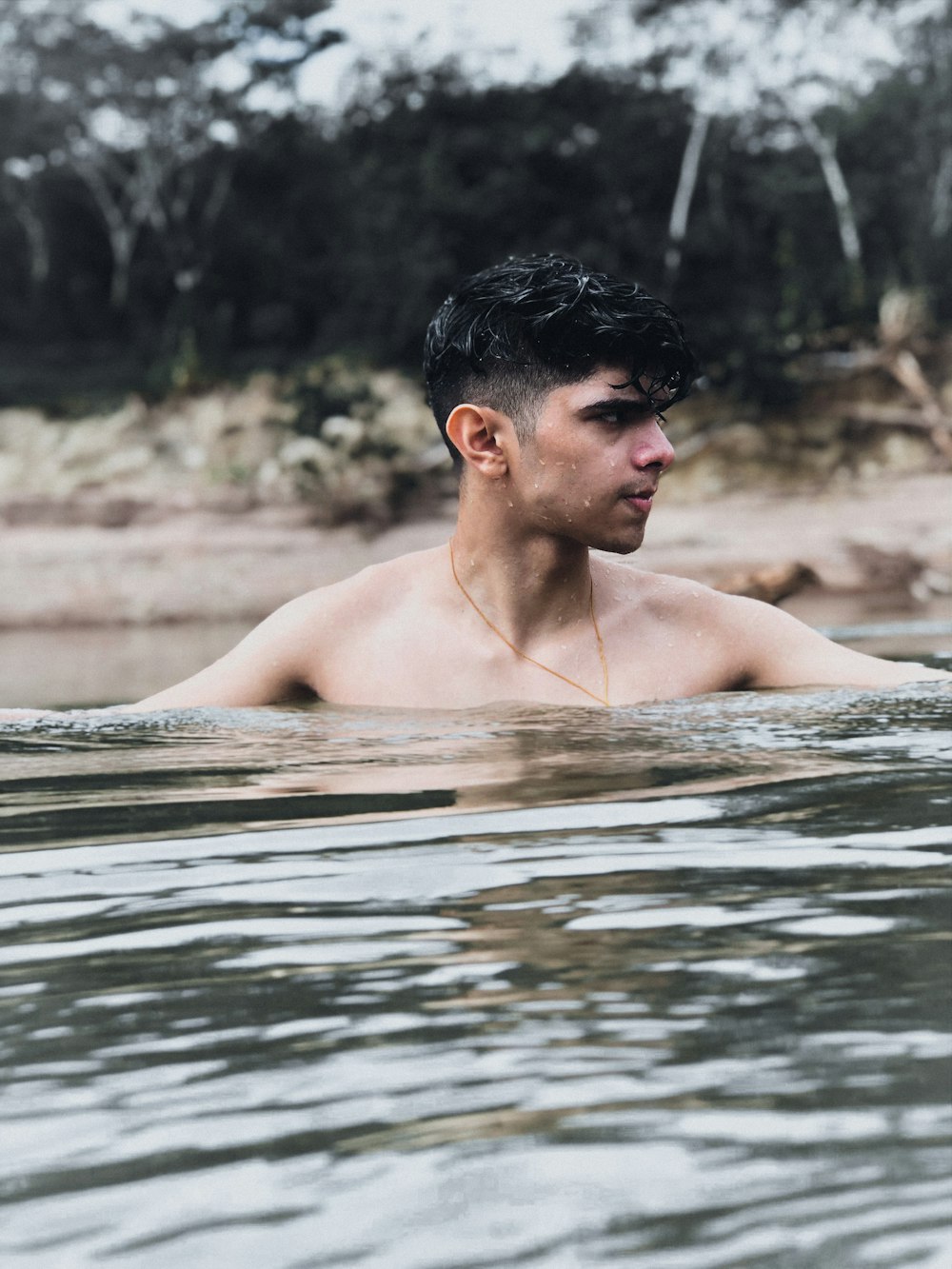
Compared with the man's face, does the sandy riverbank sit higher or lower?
higher

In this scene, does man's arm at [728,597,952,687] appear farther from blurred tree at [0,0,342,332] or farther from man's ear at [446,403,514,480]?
blurred tree at [0,0,342,332]

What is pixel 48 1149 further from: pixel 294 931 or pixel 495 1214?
pixel 294 931

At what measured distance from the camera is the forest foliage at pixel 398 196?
18.5 metres

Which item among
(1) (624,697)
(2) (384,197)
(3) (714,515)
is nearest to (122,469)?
(2) (384,197)

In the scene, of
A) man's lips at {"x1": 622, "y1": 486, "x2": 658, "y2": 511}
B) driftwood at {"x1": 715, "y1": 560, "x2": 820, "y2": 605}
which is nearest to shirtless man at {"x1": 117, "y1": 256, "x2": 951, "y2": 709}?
man's lips at {"x1": 622, "y1": 486, "x2": 658, "y2": 511}

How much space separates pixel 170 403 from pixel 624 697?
1515 centimetres

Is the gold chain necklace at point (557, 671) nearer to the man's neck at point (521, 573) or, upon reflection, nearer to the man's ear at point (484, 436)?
the man's neck at point (521, 573)

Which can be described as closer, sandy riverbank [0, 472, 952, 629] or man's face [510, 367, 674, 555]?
man's face [510, 367, 674, 555]

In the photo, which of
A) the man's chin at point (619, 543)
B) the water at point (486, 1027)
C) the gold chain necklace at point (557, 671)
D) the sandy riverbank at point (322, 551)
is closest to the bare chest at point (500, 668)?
the gold chain necklace at point (557, 671)

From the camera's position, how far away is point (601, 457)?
3.35 m

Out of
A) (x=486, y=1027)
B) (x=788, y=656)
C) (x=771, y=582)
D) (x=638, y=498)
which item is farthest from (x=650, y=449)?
(x=486, y=1027)

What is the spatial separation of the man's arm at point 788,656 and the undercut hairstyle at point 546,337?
614 mm

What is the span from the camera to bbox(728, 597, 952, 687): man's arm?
375cm

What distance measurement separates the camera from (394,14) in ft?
72.1
